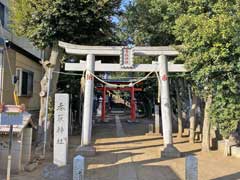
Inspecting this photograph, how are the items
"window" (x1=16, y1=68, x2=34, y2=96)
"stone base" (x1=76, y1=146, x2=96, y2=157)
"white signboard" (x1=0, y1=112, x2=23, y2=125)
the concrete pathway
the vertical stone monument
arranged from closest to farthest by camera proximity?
"white signboard" (x1=0, y1=112, x2=23, y2=125) < the vertical stone monument < the concrete pathway < "stone base" (x1=76, y1=146, x2=96, y2=157) < "window" (x1=16, y1=68, x2=34, y2=96)

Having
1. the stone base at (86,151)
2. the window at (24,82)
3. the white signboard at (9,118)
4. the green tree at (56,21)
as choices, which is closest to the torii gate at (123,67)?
the stone base at (86,151)

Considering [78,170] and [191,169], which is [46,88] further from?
[191,169]

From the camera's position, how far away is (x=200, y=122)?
21.6m

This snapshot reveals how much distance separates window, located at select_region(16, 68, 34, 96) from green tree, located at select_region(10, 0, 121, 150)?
328cm

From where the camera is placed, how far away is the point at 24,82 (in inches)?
771

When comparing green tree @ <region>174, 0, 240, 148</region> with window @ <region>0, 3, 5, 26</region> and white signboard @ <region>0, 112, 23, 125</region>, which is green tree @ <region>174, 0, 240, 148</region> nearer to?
white signboard @ <region>0, 112, 23, 125</region>

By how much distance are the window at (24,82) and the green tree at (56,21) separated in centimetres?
328

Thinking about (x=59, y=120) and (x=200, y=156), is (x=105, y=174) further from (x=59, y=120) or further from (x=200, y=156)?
(x=200, y=156)

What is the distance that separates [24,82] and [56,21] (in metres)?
6.09

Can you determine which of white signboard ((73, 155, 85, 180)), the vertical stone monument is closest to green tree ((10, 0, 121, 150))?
white signboard ((73, 155, 85, 180))

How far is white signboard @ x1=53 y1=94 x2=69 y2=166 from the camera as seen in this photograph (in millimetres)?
11719

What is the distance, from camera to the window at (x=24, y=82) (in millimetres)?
18609

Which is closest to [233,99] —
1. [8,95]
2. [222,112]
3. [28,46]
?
[222,112]

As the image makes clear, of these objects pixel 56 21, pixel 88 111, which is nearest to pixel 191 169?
pixel 88 111
